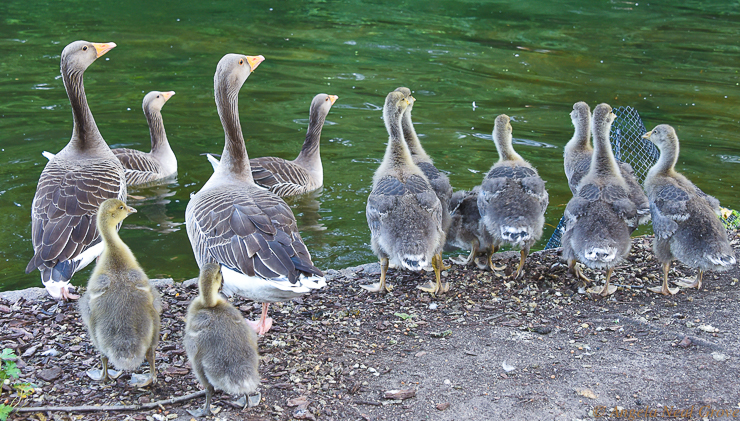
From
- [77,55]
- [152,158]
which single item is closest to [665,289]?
[77,55]

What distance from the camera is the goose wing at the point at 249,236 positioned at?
5223mm

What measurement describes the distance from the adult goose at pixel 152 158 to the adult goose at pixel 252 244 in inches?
161

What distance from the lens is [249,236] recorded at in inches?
215

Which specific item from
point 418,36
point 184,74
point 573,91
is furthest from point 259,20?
point 573,91

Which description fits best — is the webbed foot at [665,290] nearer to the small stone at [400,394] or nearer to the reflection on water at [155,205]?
the small stone at [400,394]

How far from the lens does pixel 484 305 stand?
6383 mm

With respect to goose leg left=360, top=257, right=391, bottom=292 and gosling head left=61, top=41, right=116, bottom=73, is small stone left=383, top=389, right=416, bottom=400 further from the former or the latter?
gosling head left=61, top=41, right=116, bottom=73

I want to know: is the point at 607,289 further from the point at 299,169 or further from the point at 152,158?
the point at 152,158

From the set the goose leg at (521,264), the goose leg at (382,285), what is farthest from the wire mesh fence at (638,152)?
the goose leg at (382,285)

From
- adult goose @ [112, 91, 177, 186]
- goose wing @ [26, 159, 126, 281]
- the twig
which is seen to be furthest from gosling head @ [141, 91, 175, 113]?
the twig

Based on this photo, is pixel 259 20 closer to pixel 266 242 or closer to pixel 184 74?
pixel 184 74

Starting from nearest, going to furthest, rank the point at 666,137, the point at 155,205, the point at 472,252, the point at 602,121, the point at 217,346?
the point at 217,346
the point at 666,137
the point at 602,121
the point at 472,252
the point at 155,205

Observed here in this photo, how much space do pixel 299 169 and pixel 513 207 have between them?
454 cm

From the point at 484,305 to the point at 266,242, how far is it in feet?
7.10
